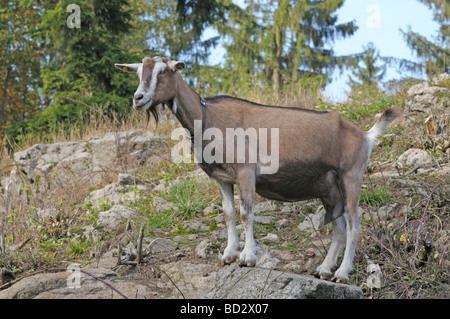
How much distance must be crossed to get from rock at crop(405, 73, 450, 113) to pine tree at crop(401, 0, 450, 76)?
14.2 metres

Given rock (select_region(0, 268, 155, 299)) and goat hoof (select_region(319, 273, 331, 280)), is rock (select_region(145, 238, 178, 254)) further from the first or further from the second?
goat hoof (select_region(319, 273, 331, 280))

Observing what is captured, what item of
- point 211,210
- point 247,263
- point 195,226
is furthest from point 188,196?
point 247,263

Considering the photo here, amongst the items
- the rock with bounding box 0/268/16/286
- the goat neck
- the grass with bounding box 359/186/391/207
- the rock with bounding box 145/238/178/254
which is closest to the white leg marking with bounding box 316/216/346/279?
the grass with bounding box 359/186/391/207

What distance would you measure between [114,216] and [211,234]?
1521 mm

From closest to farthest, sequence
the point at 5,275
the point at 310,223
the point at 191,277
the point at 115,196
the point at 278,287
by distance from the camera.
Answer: the point at 278,287 < the point at 191,277 < the point at 5,275 < the point at 310,223 < the point at 115,196

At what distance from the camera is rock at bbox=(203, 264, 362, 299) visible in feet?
13.1

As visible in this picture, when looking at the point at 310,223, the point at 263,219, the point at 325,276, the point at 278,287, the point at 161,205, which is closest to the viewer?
the point at 278,287

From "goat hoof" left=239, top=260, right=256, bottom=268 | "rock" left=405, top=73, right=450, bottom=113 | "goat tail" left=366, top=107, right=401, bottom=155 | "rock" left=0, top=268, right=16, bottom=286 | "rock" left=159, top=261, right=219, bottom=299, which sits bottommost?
"rock" left=0, top=268, right=16, bottom=286

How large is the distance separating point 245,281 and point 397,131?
217 inches

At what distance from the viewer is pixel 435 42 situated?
78.0 ft

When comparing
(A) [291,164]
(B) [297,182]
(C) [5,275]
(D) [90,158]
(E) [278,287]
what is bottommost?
(C) [5,275]

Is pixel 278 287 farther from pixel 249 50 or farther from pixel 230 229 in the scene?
pixel 249 50
